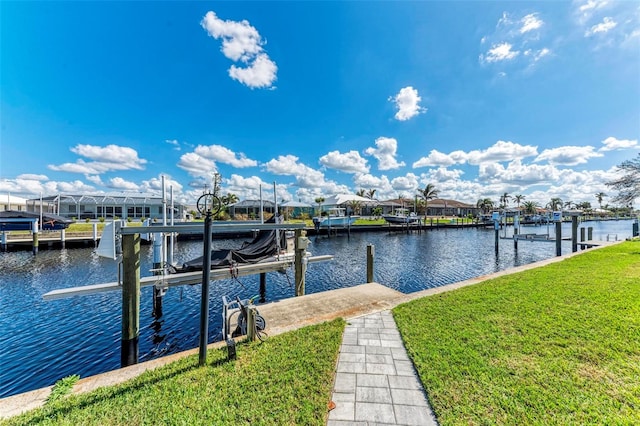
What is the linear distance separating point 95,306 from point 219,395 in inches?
314

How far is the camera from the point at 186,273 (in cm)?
638

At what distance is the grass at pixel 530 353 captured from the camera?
262 centimetres

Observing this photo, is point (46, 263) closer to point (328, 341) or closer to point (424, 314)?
point (328, 341)

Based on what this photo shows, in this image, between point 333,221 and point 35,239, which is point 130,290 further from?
point 333,221

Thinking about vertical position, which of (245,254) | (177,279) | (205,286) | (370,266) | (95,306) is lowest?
(95,306)

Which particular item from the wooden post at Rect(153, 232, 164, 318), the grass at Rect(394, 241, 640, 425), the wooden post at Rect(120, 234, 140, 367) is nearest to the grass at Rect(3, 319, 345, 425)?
the grass at Rect(394, 241, 640, 425)

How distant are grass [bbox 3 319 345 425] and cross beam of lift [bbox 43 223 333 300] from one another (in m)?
2.40

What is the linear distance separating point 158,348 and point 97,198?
4198 cm

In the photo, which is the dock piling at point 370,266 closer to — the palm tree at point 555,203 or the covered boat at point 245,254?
the covered boat at point 245,254

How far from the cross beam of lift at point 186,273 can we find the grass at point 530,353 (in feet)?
11.6

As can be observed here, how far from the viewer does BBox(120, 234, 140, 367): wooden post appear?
467cm

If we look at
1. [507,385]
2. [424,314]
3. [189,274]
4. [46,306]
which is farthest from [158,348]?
[507,385]

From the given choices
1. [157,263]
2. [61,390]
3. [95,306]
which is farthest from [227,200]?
[61,390]

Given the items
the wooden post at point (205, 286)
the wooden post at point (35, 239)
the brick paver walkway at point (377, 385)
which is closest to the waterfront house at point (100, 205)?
the wooden post at point (35, 239)
